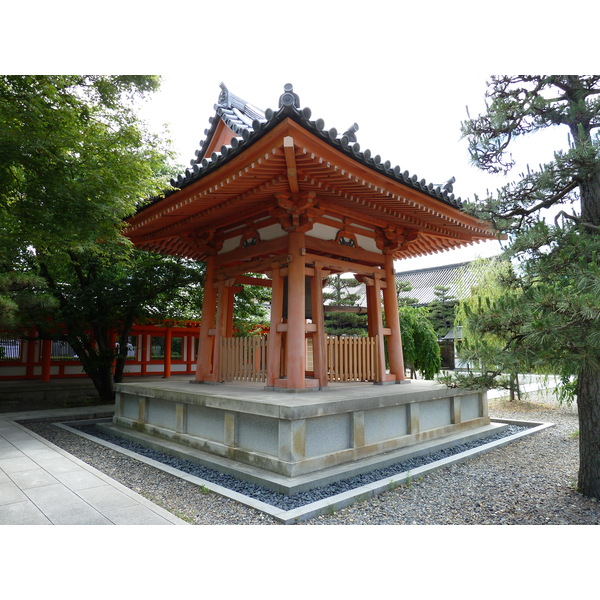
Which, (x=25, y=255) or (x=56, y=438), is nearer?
(x=56, y=438)

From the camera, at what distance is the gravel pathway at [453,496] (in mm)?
3668

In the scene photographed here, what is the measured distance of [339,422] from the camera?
484 centimetres

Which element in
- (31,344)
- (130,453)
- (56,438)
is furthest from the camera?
(31,344)

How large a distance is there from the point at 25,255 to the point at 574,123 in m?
8.94

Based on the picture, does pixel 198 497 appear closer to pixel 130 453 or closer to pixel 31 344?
pixel 130 453

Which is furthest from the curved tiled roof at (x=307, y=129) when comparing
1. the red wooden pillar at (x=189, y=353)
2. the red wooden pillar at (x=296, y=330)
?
the red wooden pillar at (x=189, y=353)

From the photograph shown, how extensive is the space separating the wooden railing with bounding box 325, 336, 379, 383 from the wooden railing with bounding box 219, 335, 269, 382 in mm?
996

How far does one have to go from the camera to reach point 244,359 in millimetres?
6570

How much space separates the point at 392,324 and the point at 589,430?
10.9 ft

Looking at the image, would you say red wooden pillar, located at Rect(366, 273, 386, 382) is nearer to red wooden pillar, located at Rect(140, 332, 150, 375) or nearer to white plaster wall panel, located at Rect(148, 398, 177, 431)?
white plaster wall panel, located at Rect(148, 398, 177, 431)

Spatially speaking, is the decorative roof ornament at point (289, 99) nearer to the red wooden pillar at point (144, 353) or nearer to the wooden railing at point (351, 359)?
the wooden railing at point (351, 359)

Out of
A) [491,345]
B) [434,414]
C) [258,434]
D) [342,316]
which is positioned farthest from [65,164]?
[342,316]

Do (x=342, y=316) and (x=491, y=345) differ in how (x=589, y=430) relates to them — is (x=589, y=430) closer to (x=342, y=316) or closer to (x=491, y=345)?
(x=491, y=345)

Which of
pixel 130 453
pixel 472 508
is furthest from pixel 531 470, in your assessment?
pixel 130 453
